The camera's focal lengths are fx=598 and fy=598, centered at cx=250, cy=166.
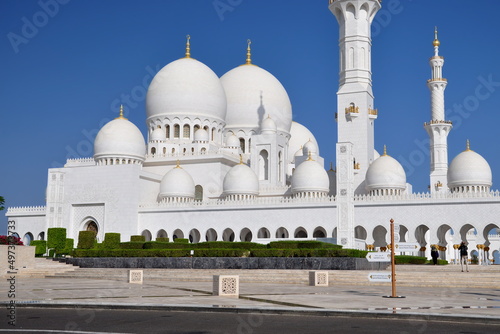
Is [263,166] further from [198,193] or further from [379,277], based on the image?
[379,277]

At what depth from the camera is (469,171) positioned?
39500 millimetres

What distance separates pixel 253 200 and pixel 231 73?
59.0ft

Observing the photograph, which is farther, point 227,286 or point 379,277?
point 227,286

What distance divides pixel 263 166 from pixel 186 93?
8748 millimetres

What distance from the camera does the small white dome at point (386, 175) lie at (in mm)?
40438

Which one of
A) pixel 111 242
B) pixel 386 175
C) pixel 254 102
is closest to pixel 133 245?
→ pixel 111 242

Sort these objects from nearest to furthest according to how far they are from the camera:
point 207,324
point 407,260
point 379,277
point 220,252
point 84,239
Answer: point 207,324 → point 379,277 → point 220,252 → point 407,260 → point 84,239

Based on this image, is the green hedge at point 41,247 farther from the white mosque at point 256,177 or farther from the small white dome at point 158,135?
the small white dome at point 158,135

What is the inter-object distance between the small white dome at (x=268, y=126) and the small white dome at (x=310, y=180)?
738 cm

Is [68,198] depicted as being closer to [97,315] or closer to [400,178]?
[400,178]

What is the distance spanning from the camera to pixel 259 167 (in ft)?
160

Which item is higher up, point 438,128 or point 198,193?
point 438,128

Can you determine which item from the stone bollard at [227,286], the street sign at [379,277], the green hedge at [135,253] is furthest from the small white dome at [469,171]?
the stone bollard at [227,286]

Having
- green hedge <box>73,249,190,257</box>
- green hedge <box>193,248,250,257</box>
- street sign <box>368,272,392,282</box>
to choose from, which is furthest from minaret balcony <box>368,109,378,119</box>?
street sign <box>368,272,392,282</box>
